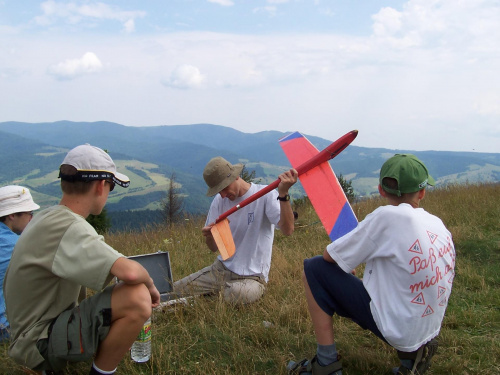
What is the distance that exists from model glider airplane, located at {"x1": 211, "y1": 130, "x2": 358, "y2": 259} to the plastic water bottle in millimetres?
1206

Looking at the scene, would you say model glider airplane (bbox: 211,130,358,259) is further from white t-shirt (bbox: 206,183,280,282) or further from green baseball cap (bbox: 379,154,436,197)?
green baseball cap (bbox: 379,154,436,197)

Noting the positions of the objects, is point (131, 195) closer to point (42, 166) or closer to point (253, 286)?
point (42, 166)

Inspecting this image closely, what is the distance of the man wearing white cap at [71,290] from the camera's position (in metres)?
2.12

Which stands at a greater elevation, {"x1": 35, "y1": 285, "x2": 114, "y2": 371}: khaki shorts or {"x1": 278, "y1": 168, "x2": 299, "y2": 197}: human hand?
{"x1": 278, "y1": 168, "x2": 299, "y2": 197}: human hand

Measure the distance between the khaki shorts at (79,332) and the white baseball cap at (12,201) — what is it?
4.96 ft

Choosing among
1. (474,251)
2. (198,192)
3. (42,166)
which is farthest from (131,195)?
(474,251)

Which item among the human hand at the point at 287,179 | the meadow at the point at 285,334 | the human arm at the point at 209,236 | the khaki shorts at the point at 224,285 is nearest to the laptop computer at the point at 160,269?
the khaki shorts at the point at 224,285

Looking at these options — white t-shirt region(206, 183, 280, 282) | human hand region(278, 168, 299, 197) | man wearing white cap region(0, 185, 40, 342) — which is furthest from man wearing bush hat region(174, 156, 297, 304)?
man wearing white cap region(0, 185, 40, 342)

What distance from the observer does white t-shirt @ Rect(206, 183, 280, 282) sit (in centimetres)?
401

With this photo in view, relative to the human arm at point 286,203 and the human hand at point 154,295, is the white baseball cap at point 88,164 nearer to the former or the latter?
the human hand at point 154,295

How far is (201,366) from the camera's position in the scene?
269 centimetres

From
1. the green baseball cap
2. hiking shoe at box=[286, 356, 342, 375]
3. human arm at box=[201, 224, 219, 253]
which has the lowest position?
hiking shoe at box=[286, 356, 342, 375]

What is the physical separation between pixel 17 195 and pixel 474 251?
522 cm

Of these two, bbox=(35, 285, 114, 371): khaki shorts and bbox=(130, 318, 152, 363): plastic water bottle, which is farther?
bbox=(130, 318, 152, 363): plastic water bottle
